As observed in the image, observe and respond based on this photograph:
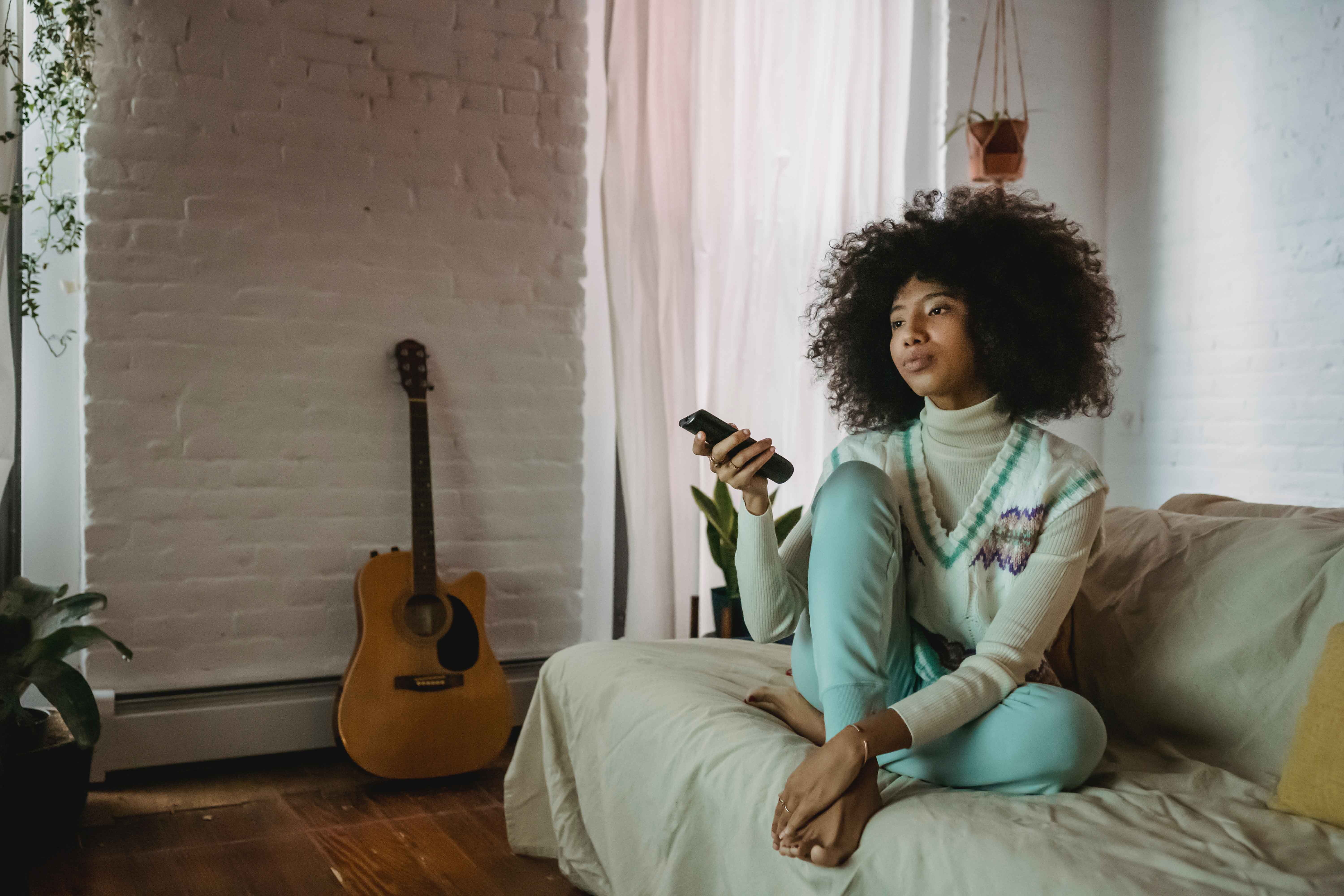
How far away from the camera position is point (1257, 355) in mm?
3010

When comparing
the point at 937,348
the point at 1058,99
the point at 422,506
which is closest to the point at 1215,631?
the point at 937,348

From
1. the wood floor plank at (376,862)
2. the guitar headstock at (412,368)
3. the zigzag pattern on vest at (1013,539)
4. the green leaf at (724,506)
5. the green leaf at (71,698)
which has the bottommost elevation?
the wood floor plank at (376,862)

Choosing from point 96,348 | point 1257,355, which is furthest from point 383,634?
point 1257,355

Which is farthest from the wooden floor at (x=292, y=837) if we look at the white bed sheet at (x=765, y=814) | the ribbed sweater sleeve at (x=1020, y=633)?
the ribbed sweater sleeve at (x=1020, y=633)

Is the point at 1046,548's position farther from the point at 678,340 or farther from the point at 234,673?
the point at 234,673

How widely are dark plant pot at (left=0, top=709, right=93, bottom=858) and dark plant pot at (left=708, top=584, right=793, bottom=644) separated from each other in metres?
1.46

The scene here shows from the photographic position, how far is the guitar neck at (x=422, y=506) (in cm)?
261

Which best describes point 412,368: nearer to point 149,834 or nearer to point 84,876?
point 149,834

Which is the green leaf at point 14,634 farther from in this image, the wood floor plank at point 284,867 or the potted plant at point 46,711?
the wood floor plank at point 284,867

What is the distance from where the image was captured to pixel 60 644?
209 centimetres

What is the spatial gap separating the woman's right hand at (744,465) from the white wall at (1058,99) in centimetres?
231

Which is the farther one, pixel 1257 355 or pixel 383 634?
pixel 1257 355

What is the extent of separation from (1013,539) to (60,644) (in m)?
1.84

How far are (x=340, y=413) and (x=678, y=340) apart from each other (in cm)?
94
